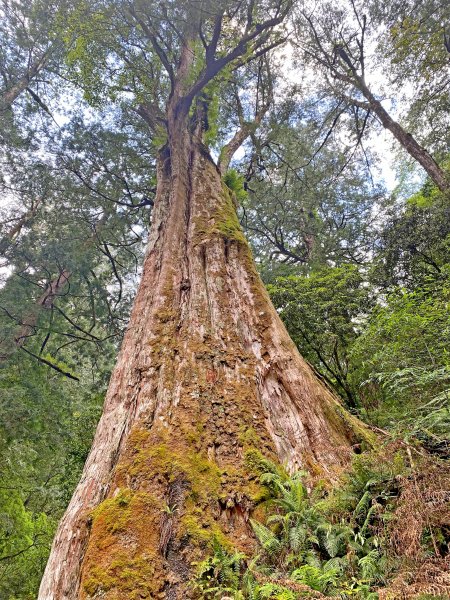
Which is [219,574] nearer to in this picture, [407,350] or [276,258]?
[407,350]

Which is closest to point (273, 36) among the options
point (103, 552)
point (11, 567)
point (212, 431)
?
point (212, 431)

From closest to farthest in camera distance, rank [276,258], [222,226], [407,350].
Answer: [407,350] < [222,226] < [276,258]

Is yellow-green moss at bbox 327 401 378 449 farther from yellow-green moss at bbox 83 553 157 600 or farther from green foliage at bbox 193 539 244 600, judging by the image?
yellow-green moss at bbox 83 553 157 600

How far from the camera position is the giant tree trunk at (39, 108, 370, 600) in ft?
6.63

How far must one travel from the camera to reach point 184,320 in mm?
3980

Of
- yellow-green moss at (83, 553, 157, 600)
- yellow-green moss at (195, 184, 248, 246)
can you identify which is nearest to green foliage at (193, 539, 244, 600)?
yellow-green moss at (83, 553, 157, 600)

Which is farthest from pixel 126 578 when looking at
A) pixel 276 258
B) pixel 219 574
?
pixel 276 258

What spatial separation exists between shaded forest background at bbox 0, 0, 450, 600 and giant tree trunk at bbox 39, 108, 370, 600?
27 centimetres

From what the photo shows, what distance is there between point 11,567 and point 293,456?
413 inches

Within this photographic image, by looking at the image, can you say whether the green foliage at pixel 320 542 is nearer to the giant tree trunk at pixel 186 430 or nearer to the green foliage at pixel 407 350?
the giant tree trunk at pixel 186 430

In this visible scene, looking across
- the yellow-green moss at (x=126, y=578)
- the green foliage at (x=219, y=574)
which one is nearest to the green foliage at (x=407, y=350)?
the green foliage at (x=219, y=574)

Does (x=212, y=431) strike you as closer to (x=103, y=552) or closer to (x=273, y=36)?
(x=103, y=552)

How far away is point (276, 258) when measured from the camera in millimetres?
14672

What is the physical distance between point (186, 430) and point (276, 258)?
488 inches
